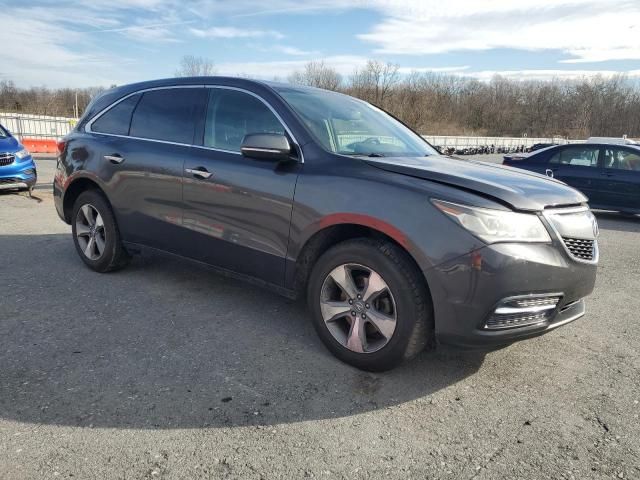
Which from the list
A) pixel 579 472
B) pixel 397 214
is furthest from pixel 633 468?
pixel 397 214

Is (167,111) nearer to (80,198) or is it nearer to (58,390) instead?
(80,198)

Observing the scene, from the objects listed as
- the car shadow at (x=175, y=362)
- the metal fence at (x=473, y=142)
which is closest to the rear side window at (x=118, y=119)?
the car shadow at (x=175, y=362)

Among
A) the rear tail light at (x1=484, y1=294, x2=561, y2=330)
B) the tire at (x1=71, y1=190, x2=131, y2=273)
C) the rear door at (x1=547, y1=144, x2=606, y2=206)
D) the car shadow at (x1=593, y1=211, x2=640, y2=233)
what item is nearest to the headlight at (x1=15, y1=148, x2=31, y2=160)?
the tire at (x1=71, y1=190, x2=131, y2=273)

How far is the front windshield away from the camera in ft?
11.9

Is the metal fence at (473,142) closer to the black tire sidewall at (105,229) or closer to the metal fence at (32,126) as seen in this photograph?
the metal fence at (32,126)

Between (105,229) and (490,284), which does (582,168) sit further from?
(105,229)

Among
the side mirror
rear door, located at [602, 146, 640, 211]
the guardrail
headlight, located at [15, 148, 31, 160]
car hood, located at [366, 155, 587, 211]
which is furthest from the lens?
the guardrail

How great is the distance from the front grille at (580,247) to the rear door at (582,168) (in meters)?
8.22

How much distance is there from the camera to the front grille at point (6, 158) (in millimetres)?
9492

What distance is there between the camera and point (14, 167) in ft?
31.5

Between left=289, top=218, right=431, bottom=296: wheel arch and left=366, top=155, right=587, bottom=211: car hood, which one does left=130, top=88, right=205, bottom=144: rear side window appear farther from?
left=366, top=155, right=587, bottom=211: car hood

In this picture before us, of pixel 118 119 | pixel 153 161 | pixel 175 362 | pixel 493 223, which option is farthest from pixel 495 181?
pixel 118 119

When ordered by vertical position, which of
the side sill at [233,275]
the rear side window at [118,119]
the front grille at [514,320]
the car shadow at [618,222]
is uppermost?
the rear side window at [118,119]

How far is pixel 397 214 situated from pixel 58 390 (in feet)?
7.01
